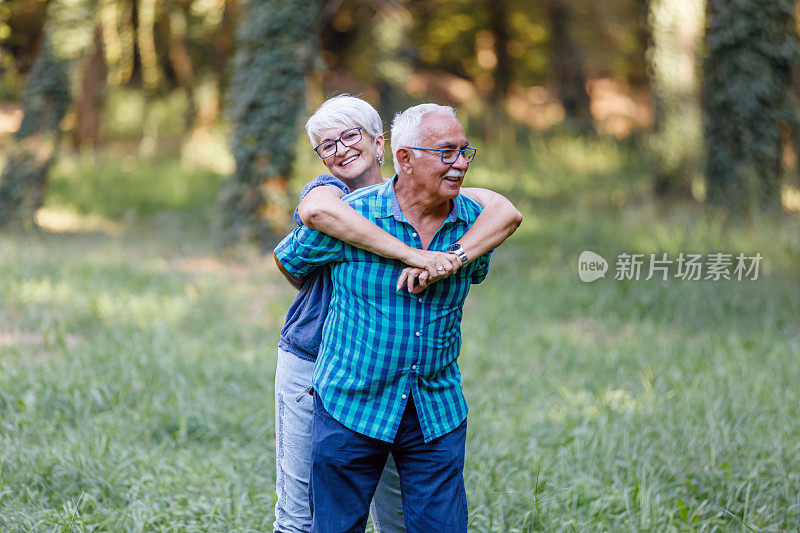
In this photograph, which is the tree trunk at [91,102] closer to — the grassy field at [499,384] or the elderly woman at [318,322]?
the grassy field at [499,384]

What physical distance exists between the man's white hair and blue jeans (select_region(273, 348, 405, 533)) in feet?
2.74

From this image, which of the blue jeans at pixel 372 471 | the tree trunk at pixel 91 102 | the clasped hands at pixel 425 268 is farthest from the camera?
the tree trunk at pixel 91 102

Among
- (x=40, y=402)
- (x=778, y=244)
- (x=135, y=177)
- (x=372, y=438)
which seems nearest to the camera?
(x=372, y=438)

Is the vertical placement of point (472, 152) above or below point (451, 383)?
above

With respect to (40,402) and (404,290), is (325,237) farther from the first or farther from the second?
(40,402)

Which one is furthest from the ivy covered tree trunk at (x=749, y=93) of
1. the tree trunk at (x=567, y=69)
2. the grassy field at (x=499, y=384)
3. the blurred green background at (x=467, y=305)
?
the tree trunk at (x=567, y=69)

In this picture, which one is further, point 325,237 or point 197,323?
point 197,323

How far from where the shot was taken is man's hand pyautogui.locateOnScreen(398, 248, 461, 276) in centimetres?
251

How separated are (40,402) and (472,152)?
3.43 m

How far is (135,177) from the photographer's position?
44.0 ft

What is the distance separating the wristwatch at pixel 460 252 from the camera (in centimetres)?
258

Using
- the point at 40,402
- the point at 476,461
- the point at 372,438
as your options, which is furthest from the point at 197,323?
the point at 372,438

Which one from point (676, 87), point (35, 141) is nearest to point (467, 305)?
point (676, 87)

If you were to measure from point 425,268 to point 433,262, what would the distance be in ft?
0.10
